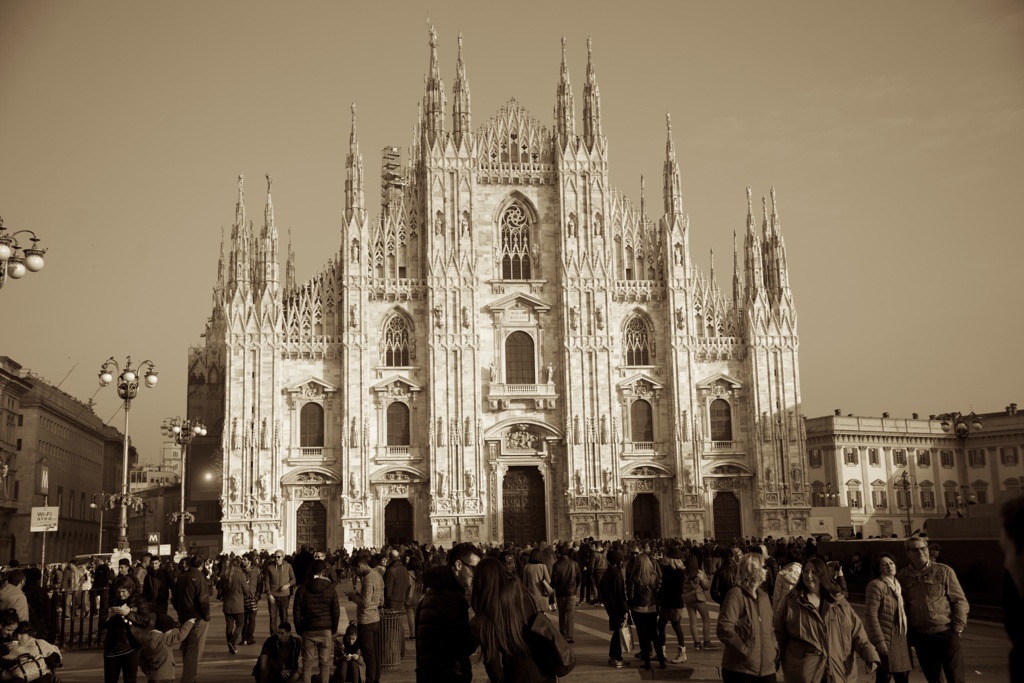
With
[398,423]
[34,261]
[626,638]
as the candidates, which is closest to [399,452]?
[398,423]

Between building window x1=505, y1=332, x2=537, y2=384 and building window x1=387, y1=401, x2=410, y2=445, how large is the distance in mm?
4950

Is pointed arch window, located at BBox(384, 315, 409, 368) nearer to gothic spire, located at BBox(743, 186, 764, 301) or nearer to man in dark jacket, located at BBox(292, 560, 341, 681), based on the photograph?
gothic spire, located at BBox(743, 186, 764, 301)

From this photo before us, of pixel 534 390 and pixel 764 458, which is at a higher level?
pixel 534 390

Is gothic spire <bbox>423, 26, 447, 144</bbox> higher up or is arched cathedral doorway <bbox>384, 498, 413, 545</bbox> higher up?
gothic spire <bbox>423, 26, 447, 144</bbox>

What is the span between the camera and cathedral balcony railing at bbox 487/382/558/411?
5228cm

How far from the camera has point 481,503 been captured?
51219 mm

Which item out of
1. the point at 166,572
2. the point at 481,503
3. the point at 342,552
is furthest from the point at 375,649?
the point at 481,503

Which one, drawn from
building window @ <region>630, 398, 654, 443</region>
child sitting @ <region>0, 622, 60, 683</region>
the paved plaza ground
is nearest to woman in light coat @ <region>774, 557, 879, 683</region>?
the paved plaza ground

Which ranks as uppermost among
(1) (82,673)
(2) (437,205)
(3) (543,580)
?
(2) (437,205)

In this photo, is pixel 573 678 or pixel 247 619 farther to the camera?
pixel 247 619

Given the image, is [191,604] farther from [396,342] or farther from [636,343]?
[636,343]

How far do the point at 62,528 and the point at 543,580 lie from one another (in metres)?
70.2

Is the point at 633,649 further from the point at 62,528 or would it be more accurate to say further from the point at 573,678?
the point at 62,528

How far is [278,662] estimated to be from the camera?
1233cm
